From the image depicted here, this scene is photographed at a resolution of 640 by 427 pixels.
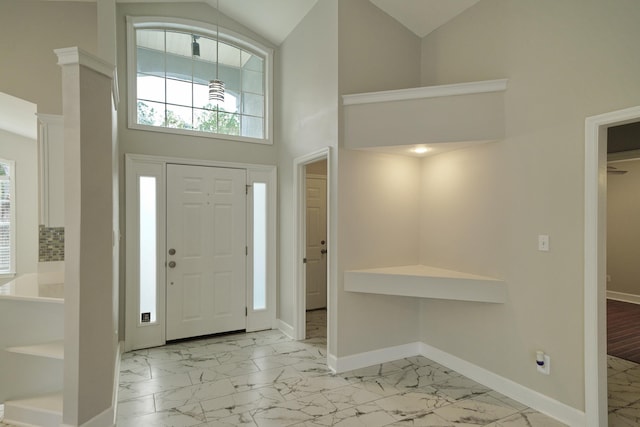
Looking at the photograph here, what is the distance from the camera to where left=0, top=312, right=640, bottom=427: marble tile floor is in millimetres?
2479

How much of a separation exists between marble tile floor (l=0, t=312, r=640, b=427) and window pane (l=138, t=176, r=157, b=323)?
48 centimetres

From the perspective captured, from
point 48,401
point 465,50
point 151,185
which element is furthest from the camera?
point 151,185

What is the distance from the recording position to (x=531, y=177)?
266 cm

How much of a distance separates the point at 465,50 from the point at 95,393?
4120mm

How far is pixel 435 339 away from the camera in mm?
3543

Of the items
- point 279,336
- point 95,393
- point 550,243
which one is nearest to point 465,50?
point 550,243

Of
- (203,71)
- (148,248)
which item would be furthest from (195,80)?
(148,248)

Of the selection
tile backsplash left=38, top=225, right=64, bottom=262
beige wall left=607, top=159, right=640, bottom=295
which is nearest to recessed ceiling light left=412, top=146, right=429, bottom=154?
tile backsplash left=38, top=225, right=64, bottom=262

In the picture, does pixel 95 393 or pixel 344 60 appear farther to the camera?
pixel 344 60

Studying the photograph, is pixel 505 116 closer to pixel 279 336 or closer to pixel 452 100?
pixel 452 100

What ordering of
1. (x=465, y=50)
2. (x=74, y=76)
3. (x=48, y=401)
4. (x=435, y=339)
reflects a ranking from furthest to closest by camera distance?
1. (x=435, y=339)
2. (x=465, y=50)
3. (x=48, y=401)
4. (x=74, y=76)

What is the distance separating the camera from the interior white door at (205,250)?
13.1ft

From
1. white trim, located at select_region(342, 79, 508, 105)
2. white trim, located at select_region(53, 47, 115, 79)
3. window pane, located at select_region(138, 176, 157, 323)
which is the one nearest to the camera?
white trim, located at select_region(53, 47, 115, 79)

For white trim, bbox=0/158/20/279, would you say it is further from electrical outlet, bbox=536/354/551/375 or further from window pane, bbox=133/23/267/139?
electrical outlet, bbox=536/354/551/375
